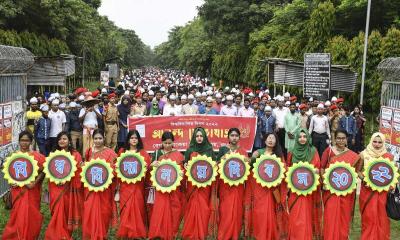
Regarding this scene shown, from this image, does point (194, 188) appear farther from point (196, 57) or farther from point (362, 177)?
point (196, 57)

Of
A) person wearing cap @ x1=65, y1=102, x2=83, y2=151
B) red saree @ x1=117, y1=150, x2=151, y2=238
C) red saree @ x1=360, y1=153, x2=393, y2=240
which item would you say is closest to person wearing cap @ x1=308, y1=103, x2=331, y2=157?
red saree @ x1=360, y1=153, x2=393, y2=240

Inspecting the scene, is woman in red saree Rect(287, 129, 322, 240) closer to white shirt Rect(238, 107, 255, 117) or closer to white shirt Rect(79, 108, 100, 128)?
white shirt Rect(238, 107, 255, 117)

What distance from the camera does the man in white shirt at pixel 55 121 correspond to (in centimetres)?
1055

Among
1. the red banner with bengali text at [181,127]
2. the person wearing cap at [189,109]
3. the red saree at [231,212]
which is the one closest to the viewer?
the red saree at [231,212]

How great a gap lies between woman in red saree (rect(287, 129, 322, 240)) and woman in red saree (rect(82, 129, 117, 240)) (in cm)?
237

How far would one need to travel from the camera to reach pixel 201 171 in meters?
6.19

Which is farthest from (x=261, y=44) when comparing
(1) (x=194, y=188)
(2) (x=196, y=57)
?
(1) (x=194, y=188)

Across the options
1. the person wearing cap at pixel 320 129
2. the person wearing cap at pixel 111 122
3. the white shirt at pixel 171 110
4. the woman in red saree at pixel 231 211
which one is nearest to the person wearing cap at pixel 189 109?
the white shirt at pixel 171 110

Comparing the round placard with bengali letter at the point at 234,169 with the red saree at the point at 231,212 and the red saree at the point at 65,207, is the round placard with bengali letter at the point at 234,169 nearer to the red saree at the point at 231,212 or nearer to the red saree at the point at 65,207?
the red saree at the point at 231,212

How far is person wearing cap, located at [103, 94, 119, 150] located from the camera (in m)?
11.4

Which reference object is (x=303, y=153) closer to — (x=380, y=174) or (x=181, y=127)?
(x=380, y=174)

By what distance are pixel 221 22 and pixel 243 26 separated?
1899 millimetres

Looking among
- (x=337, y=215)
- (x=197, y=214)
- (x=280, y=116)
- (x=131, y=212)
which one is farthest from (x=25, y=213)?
(x=280, y=116)

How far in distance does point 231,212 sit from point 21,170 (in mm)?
2789
